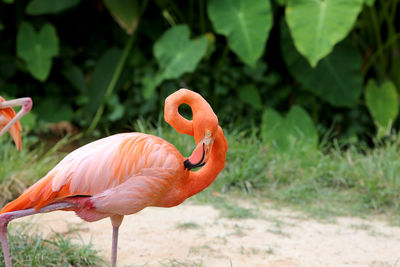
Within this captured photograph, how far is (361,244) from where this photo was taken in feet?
10.9

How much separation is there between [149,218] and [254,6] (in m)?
2.85

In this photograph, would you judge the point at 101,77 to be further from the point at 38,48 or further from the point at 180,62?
the point at 180,62

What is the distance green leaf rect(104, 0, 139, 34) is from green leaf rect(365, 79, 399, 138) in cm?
287

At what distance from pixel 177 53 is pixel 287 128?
145 centimetres

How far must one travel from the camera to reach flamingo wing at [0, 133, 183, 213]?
2.18 metres

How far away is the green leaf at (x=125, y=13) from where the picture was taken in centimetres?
606

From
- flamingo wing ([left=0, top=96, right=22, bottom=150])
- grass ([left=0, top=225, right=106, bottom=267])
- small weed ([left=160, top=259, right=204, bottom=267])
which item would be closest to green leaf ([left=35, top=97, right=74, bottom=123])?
grass ([left=0, top=225, right=106, bottom=267])

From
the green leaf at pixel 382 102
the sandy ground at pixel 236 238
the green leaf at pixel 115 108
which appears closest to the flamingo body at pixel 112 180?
the sandy ground at pixel 236 238

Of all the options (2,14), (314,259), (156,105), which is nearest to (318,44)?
(156,105)

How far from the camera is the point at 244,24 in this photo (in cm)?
547

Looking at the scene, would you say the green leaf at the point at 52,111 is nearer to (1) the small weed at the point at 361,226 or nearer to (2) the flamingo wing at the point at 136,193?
(1) the small weed at the point at 361,226

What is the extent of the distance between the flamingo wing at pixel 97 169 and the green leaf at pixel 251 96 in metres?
4.06

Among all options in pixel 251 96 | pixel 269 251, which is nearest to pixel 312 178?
pixel 269 251

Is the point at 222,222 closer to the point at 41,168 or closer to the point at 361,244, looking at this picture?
the point at 361,244
